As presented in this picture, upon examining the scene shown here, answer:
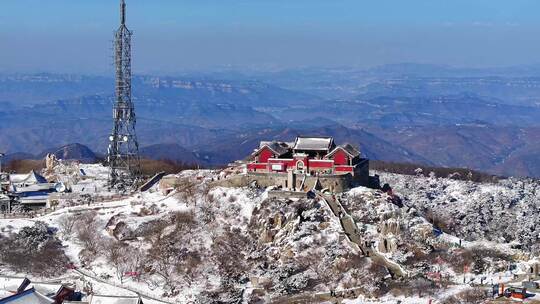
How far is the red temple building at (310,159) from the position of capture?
206 ft

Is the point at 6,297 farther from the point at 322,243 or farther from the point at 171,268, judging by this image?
the point at 322,243

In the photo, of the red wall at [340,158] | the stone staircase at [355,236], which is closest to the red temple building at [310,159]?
the red wall at [340,158]

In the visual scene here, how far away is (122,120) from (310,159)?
21.1 meters

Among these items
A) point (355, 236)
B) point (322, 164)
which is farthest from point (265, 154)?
point (355, 236)

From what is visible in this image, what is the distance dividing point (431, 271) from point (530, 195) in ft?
116

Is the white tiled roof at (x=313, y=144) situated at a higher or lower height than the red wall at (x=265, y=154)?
higher

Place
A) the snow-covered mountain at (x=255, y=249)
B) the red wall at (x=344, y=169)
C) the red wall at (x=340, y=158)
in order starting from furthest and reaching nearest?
the red wall at (x=340, y=158)
the red wall at (x=344, y=169)
the snow-covered mountain at (x=255, y=249)

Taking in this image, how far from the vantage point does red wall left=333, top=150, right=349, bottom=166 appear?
6300cm

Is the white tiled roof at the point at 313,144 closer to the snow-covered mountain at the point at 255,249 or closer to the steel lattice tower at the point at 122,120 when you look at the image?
the snow-covered mountain at the point at 255,249

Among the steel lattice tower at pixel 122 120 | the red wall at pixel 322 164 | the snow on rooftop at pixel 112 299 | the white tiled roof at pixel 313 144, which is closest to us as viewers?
the snow on rooftop at pixel 112 299

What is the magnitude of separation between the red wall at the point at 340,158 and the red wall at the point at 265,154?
5.07 m

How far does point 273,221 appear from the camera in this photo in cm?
5759

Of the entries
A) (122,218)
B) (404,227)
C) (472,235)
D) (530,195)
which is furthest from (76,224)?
(530,195)

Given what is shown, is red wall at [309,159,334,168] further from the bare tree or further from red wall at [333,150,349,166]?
the bare tree
